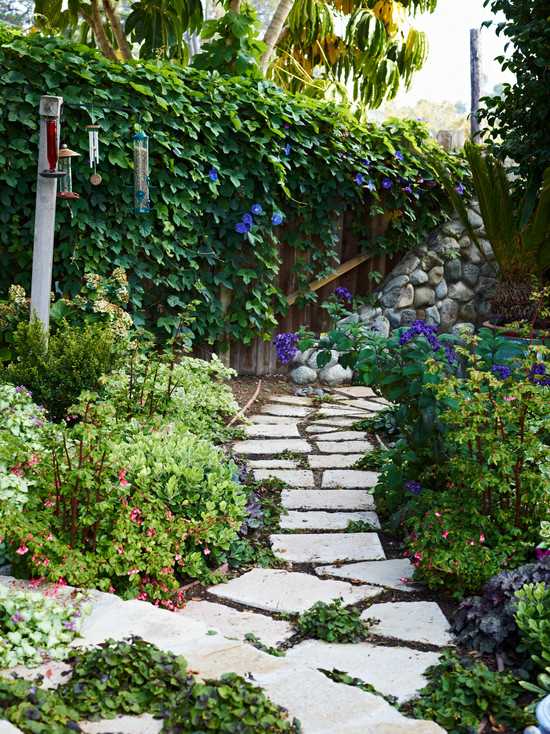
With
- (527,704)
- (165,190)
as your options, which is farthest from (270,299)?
(527,704)

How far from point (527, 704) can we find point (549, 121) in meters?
5.47

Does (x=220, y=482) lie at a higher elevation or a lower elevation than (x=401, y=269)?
lower

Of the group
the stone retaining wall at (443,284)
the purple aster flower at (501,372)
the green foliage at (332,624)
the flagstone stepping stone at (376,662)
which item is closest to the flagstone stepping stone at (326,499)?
the purple aster flower at (501,372)

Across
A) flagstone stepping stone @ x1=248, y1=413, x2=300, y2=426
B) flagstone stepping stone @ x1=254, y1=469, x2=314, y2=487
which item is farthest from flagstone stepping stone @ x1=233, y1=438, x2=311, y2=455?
flagstone stepping stone @ x1=248, y1=413, x2=300, y2=426

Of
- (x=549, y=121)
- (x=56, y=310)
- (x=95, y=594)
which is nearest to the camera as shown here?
(x=95, y=594)

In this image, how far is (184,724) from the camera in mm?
1671

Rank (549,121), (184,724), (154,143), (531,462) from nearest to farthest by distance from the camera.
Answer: (184,724) → (531,462) → (154,143) → (549,121)

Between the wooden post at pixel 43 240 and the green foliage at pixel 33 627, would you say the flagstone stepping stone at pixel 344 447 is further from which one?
the green foliage at pixel 33 627

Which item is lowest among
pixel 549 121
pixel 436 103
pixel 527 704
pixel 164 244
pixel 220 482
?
pixel 527 704

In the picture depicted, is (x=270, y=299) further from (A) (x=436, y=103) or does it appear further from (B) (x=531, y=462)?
(A) (x=436, y=103)

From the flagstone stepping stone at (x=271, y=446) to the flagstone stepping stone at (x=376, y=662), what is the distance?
2.22m

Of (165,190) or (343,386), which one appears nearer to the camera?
(165,190)

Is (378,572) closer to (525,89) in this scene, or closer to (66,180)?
(66,180)

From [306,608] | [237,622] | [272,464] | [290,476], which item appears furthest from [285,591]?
[272,464]
